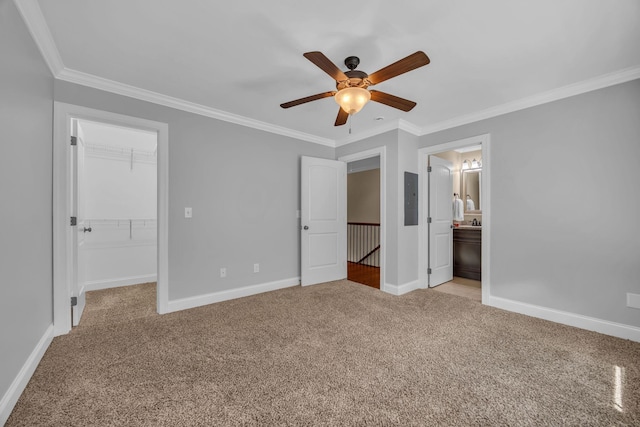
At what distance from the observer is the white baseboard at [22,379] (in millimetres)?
1431

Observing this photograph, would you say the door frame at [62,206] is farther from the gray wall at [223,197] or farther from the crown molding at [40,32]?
the crown molding at [40,32]

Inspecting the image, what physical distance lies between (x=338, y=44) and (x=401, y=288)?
2.96 m

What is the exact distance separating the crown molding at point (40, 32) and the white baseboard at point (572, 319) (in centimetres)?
466

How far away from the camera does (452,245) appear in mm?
4516

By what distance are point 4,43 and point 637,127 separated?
455 cm

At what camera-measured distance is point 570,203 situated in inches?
105

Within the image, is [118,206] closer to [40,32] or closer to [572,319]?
[40,32]

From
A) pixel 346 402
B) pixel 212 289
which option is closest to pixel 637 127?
pixel 346 402

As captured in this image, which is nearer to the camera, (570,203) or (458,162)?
(570,203)

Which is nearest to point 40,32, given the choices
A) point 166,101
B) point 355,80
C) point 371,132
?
point 166,101

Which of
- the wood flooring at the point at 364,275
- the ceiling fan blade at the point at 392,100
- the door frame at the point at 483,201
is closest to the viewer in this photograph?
the ceiling fan blade at the point at 392,100

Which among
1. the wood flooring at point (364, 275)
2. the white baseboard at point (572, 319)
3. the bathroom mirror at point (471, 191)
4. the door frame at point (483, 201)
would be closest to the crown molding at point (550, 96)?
the door frame at point (483, 201)

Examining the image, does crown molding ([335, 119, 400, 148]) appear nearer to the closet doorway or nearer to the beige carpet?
the beige carpet

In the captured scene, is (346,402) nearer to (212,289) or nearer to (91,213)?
(212,289)
